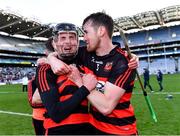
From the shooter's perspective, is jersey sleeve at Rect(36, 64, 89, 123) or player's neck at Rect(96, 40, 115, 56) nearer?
jersey sleeve at Rect(36, 64, 89, 123)

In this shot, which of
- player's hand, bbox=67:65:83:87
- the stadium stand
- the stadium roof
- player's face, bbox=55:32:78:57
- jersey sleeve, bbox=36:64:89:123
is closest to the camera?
jersey sleeve, bbox=36:64:89:123

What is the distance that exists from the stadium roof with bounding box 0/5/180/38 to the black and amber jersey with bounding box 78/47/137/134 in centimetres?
7045

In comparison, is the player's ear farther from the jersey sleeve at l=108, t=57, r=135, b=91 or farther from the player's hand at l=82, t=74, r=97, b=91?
the player's hand at l=82, t=74, r=97, b=91

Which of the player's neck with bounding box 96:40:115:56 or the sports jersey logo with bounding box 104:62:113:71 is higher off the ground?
the player's neck with bounding box 96:40:115:56

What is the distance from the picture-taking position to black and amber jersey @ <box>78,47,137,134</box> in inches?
128

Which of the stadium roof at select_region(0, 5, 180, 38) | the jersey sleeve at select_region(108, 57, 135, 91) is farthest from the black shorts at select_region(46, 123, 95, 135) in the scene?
the stadium roof at select_region(0, 5, 180, 38)

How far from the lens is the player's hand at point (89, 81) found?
3.15 m

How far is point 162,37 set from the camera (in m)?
92.6

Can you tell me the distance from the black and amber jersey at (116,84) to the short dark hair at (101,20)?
0.24 m

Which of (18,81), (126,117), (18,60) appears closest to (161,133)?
(126,117)

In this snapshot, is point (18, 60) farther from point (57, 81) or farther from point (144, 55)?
point (57, 81)

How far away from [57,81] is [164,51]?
9196cm

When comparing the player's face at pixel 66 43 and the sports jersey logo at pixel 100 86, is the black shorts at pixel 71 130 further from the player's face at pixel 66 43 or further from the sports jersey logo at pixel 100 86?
the player's face at pixel 66 43

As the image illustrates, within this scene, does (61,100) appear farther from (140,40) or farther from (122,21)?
(140,40)
